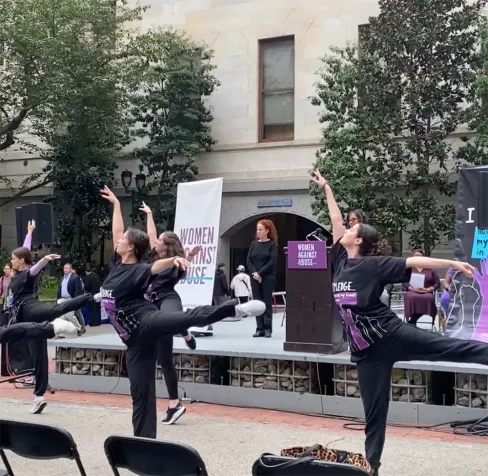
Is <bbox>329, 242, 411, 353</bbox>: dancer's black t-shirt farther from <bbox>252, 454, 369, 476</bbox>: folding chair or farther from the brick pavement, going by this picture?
the brick pavement

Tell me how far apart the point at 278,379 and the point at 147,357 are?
10.8 feet

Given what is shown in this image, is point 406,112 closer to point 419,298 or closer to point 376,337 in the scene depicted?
point 419,298

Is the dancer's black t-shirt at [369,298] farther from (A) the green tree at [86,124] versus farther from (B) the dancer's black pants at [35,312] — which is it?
(A) the green tree at [86,124]

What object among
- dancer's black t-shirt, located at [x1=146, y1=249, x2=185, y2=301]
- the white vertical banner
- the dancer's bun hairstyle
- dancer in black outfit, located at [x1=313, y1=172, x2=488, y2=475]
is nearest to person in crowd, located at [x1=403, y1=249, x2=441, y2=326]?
the white vertical banner

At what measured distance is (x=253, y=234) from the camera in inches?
981

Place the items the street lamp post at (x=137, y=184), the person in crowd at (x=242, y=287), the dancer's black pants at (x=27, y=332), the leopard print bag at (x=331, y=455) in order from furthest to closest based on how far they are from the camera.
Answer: the street lamp post at (x=137, y=184) → the person in crowd at (x=242, y=287) → the dancer's black pants at (x=27, y=332) → the leopard print bag at (x=331, y=455)

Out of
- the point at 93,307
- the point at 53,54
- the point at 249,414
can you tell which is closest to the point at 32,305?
the point at 249,414

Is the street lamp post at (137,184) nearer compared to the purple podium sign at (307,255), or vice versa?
the purple podium sign at (307,255)

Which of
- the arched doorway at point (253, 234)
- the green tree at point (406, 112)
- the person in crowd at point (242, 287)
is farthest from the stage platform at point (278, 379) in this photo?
the arched doorway at point (253, 234)

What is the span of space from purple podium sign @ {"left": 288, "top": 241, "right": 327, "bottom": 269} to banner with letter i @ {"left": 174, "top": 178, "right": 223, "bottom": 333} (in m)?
1.59

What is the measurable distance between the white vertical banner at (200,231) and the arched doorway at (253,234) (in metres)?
10.9

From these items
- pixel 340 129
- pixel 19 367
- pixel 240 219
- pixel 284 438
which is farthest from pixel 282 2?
pixel 284 438

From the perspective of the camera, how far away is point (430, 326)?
12.9 metres

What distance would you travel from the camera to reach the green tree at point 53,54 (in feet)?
65.5
